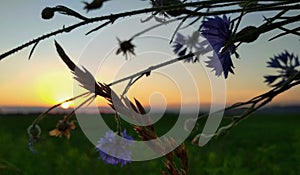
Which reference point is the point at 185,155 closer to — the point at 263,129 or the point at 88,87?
the point at 88,87

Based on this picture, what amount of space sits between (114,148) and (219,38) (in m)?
0.10

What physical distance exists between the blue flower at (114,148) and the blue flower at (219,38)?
8 cm

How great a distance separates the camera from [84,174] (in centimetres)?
112

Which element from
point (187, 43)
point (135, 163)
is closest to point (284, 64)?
point (187, 43)

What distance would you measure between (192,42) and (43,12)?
8.4 inches

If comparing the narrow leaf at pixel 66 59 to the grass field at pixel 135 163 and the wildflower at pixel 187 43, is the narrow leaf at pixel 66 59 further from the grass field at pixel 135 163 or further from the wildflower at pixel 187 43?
the grass field at pixel 135 163

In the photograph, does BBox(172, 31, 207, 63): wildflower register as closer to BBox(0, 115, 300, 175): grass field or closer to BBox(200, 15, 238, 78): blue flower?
BBox(200, 15, 238, 78): blue flower

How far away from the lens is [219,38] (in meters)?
0.38

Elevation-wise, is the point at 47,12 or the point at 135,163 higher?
the point at 47,12

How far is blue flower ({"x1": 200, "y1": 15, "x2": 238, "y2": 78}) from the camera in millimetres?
374

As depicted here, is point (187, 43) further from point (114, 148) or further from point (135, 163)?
point (135, 163)

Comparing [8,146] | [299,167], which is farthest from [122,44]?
[8,146]

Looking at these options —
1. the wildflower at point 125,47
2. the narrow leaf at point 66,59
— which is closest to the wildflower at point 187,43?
the wildflower at point 125,47

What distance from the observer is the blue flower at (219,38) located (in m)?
0.37
